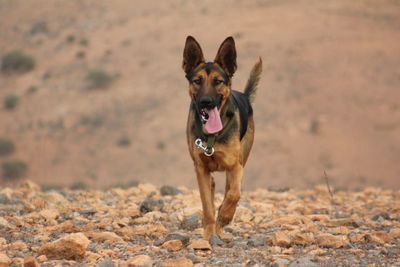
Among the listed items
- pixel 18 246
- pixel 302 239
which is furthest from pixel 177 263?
pixel 18 246

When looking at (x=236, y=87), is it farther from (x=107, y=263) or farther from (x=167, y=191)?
(x=107, y=263)

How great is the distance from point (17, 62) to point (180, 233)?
131 ft

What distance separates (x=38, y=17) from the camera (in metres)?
54.9

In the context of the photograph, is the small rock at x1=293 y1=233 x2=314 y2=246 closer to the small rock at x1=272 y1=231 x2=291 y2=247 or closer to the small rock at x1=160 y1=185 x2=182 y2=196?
the small rock at x1=272 y1=231 x2=291 y2=247

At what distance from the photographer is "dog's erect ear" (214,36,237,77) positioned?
584 cm

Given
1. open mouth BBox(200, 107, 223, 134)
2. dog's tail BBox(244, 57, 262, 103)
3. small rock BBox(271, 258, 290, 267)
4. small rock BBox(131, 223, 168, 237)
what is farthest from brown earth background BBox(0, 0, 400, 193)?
small rock BBox(271, 258, 290, 267)

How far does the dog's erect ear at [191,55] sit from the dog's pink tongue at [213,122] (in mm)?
645

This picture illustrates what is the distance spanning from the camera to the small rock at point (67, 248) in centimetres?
483

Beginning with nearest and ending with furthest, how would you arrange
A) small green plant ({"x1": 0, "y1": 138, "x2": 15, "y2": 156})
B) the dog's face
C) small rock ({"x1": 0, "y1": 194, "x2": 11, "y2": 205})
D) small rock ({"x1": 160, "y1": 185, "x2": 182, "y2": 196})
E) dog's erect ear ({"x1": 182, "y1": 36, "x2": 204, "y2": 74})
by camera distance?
the dog's face
dog's erect ear ({"x1": 182, "y1": 36, "x2": 204, "y2": 74})
small rock ({"x1": 0, "y1": 194, "x2": 11, "y2": 205})
small rock ({"x1": 160, "y1": 185, "x2": 182, "y2": 196})
small green plant ({"x1": 0, "y1": 138, "x2": 15, "y2": 156})

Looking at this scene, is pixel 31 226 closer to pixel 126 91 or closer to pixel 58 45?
pixel 126 91

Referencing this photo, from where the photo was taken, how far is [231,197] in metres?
5.72

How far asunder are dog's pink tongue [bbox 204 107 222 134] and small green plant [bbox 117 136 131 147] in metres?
27.7

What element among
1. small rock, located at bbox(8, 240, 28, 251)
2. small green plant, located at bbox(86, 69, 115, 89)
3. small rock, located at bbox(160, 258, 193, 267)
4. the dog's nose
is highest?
small green plant, located at bbox(86, 69, 115, 89)

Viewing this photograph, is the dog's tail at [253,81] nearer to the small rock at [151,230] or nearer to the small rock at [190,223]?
the small rock at [190,223]
